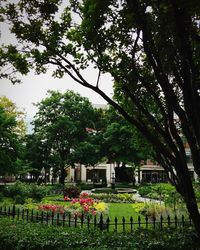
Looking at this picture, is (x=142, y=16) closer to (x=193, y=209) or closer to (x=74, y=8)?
(x=74, y=8)

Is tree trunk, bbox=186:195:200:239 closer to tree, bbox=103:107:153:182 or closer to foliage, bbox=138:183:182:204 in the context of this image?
foliage, bbox=138:183:182:204

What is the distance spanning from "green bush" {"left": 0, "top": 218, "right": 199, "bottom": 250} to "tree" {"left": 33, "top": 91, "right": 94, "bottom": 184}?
30.0 m

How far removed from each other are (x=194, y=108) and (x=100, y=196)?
879 inches

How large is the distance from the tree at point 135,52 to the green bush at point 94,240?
110 cm

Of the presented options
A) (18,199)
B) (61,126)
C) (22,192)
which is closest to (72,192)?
(22,192)

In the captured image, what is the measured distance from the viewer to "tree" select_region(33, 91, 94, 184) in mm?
37550

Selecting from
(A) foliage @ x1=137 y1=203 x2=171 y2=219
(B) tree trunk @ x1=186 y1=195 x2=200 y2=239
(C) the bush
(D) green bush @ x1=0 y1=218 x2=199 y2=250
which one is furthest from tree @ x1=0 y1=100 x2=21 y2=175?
(B) tree trunk @ x1=186 y1=195 x2=200 y2=239

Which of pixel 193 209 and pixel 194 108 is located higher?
pixel 194 108

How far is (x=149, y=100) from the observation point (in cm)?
862

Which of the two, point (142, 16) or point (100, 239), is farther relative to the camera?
point (100, 239)

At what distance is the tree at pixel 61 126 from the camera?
37550 millimetres

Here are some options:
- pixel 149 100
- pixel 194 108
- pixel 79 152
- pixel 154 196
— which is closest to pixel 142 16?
pixel 194 108

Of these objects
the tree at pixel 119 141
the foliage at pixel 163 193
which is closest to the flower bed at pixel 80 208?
the foliage at pixel 163 193

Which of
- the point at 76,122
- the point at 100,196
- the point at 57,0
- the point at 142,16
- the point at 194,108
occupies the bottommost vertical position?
the point at 100,196
